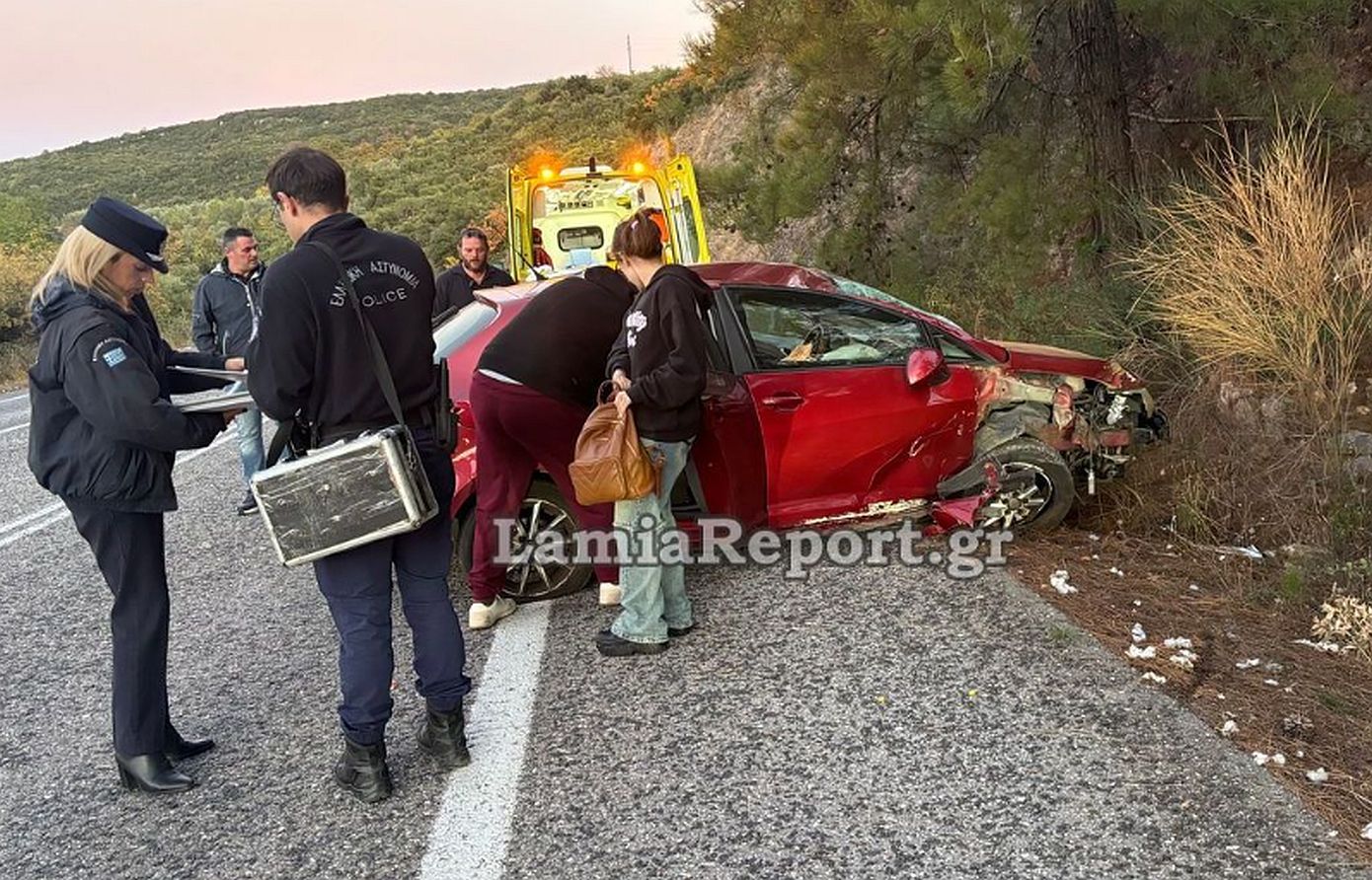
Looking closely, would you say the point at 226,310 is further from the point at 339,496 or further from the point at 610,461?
the point at 339,496

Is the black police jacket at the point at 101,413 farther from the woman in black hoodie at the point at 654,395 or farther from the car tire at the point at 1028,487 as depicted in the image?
the car tire at the point at 1028,487

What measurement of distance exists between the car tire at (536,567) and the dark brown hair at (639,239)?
3.76ft

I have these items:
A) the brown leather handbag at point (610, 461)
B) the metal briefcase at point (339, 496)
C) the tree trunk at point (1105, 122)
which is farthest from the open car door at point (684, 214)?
the metal briefcase at point (339, 496)

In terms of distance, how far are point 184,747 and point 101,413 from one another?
124 centimetres

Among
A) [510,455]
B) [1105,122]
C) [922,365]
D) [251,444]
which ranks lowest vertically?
[251,444]

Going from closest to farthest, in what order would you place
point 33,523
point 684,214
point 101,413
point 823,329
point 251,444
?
point 101,413 < point 823,329 < point 251,444 < point 33,523 < point 684,214

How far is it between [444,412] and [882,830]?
71.4 inches

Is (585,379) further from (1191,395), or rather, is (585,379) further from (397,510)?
(1191,395)

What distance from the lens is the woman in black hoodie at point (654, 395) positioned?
11.9 feet

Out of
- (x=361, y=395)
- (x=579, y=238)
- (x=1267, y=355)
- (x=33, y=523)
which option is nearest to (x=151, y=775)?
(x=361, y=395)

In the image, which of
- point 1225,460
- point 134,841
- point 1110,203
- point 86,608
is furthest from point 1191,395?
point 86,608

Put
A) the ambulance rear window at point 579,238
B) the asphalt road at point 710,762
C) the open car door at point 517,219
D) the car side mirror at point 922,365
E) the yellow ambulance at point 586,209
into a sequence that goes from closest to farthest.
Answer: the asphalt road at point 710,762, the car side mirror at point 922,365, the yellow ambulance at point 586,209, the open car door at point 517,219, the ambulance rear window at point 579,238

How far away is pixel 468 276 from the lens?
7.47 m

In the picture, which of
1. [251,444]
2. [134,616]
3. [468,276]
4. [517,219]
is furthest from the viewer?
[517,219]
